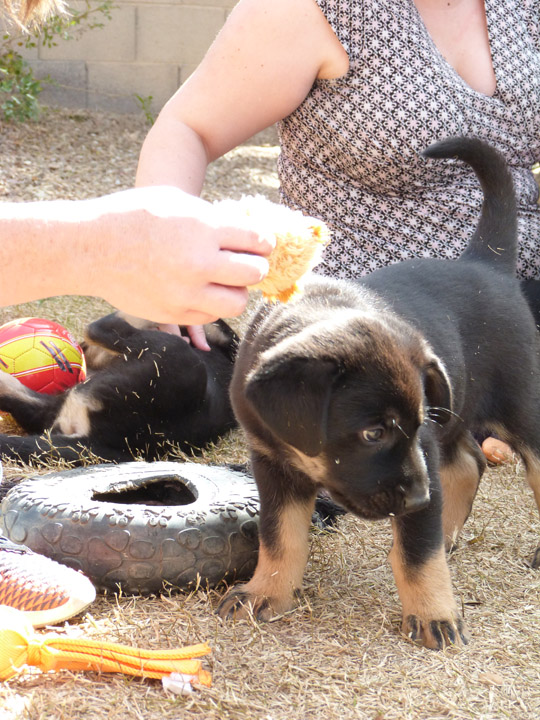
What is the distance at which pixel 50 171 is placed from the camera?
27.3 feet

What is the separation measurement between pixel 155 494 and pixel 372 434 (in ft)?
3.53

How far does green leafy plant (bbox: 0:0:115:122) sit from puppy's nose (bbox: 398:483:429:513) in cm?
742

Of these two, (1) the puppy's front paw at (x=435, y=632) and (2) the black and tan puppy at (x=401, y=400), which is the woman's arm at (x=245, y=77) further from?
(1) the puppy's front paw at (x=435, y=632)

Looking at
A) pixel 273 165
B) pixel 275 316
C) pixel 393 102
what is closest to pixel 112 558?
pixel 275 316

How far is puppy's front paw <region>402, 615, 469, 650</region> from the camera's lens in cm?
238

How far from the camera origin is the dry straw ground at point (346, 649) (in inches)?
80.3

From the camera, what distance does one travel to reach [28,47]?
29.7 feet

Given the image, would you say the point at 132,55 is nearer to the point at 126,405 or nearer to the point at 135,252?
the point at 126,405

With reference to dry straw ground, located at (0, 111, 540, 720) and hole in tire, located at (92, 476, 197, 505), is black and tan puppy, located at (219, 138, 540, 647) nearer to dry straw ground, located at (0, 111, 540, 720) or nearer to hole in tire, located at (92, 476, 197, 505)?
dry straw ground, located at (0, 111, 540, 720)

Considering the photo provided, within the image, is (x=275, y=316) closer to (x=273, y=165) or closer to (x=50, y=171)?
(x=50, y=171)

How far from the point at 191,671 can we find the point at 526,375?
1528mm

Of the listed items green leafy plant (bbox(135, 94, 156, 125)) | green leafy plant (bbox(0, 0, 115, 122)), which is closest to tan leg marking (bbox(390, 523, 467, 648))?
green leafy plant (bbox(0, 0, 115, 122))

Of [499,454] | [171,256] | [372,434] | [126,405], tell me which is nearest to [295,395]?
[372,434]

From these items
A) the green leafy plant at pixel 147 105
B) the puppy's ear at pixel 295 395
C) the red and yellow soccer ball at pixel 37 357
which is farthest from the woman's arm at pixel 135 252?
the green leafy plant at pixel 147 105
